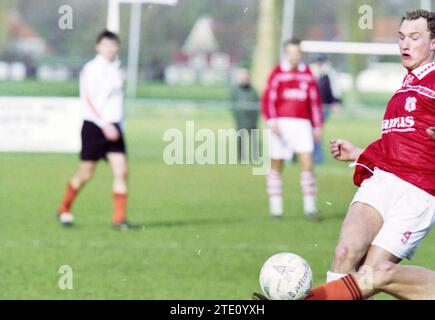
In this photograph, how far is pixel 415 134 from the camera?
6633 millimetres

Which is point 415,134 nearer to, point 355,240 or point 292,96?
point 355,240

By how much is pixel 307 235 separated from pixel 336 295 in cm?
609

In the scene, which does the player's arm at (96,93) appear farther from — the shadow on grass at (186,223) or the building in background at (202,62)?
the building in background at (202,62)

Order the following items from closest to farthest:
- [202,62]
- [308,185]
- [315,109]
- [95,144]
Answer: [95,144] < [308,185] < [315,109] < [202,62]

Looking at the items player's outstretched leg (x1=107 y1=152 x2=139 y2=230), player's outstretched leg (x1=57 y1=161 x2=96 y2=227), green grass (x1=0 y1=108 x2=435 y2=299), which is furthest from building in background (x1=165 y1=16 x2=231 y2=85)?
player's outstretched leg (x1=107 y1=152 x2=139 y2=230)

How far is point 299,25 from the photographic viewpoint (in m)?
47.3

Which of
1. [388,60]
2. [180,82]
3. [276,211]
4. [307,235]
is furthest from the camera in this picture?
[180,82]

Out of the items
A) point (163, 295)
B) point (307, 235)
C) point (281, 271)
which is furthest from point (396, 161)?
point (307, 235)

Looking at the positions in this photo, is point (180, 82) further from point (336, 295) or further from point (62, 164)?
point (336, 295)

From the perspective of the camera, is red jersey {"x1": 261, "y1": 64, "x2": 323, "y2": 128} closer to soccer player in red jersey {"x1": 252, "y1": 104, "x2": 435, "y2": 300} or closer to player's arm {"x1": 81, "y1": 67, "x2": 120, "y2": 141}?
player's arm {"x1": 81, "y1": 67, "x2": 120, "y2": 141}

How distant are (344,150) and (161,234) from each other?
525 centimetres

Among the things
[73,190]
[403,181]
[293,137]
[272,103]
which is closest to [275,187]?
[293,137]

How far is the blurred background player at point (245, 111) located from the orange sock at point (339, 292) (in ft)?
58.2

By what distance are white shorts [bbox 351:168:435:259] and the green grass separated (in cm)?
210
